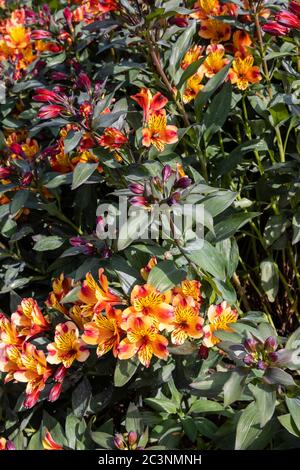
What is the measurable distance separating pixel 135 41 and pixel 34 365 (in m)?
0.94

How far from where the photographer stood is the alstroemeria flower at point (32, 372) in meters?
1.44

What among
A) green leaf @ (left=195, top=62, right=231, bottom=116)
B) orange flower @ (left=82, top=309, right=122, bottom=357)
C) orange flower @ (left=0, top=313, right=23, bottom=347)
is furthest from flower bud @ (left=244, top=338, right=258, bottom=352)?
green leaf @ (left=195, top=62, right=231, bottom=116)

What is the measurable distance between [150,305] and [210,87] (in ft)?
2.29

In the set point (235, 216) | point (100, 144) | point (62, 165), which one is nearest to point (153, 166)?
point (100, 144)

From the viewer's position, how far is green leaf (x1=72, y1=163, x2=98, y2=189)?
1449 mm

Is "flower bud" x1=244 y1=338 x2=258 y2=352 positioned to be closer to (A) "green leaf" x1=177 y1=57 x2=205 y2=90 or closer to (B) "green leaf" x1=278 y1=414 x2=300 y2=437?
(B) "green leaf" x1=278 y1=414 x2=300 y2=437

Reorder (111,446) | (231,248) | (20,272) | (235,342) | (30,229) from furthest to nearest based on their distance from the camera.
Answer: (20,272) < (30,229) < (231,248) < (111,446) < (235,342)

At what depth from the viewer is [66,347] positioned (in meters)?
1.45

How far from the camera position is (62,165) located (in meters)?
1.70

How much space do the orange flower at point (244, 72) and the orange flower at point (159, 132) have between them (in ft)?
1.10

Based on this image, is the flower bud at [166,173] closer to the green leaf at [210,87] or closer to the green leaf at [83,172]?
the green leaf at [83,172]

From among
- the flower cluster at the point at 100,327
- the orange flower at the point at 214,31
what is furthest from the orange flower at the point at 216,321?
the orange flower at the point at 214,31

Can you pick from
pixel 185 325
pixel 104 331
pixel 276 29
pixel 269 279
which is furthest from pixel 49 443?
pixel 276 29

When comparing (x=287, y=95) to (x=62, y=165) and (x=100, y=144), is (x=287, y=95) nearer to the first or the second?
(x=100, y=144)
